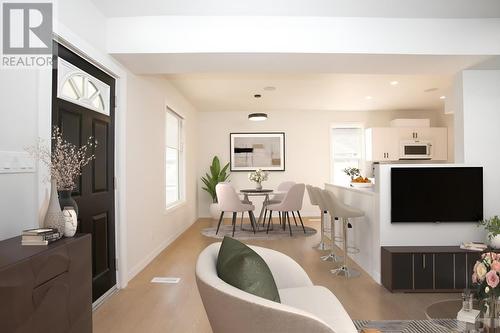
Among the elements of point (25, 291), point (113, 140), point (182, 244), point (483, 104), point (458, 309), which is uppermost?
point (483, 104)

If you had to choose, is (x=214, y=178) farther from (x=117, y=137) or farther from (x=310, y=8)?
(x=310, y=8)

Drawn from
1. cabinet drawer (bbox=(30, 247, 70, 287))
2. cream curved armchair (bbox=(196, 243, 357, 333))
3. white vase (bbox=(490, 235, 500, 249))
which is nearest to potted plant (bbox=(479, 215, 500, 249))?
white vase (bbox=(490, 235, 500, 249))

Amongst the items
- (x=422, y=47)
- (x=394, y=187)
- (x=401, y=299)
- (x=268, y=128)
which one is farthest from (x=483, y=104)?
(x=268, y=128)

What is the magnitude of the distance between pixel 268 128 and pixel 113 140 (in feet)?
17.6

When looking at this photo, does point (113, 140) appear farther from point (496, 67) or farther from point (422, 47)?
point (496, 67)

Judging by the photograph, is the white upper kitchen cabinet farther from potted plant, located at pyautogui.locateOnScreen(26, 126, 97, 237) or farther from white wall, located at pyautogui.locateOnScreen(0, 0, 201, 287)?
potted plant, located at pyautogui.locateOnScreen(26, 126, 97, 237)

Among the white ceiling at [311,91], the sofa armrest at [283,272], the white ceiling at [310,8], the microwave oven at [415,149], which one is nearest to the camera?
the sofa armrest at [283,272]

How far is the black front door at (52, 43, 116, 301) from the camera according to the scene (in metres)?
2.62

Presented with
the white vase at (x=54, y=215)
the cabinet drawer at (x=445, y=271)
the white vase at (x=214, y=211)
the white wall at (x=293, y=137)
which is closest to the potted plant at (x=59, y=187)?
the white vase at (x=54, y=215)

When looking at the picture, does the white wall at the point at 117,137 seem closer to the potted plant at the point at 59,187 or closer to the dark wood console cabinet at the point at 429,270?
the potted plant at the point at 59,187

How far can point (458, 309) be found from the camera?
6.27ft

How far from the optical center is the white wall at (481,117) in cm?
383

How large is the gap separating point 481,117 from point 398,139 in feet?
13.4

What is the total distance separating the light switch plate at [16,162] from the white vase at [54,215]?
0.88ft
